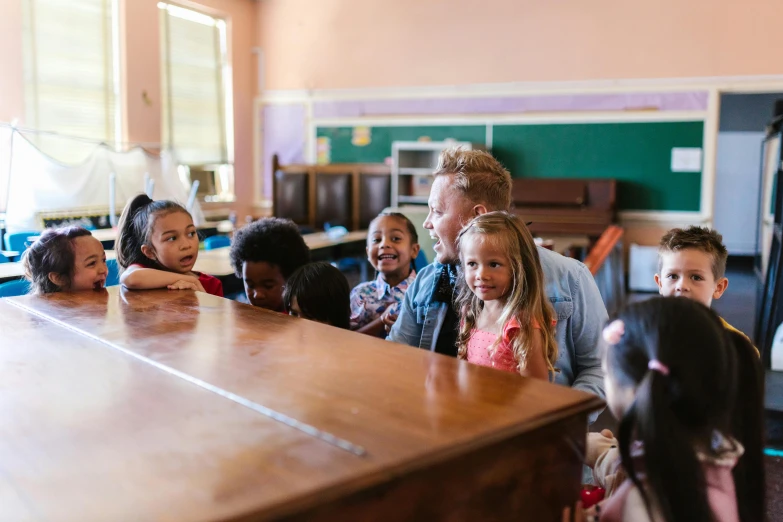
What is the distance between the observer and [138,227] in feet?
7.74

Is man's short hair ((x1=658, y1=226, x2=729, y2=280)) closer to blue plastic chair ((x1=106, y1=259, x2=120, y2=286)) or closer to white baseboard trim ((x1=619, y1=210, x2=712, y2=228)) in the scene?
blue plastic chair ((x1=106, y1=259, x2=120, y2=286))

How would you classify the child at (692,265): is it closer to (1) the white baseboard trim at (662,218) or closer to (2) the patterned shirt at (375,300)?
(2) the patterned shirt at (375,300)

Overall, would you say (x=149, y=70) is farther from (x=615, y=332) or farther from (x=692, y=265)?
(x=615, y=332)

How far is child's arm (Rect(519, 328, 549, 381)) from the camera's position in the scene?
A: 1561mm

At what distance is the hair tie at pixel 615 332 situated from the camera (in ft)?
3.65

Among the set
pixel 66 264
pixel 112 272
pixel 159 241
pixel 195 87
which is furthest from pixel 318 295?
pixel 195 87

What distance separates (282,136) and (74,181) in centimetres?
361

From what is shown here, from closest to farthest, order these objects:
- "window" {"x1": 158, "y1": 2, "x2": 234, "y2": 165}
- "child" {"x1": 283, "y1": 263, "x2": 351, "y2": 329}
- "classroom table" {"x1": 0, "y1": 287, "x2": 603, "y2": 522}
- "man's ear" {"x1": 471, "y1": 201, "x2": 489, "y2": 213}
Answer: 1. "classroom table" {"x1": 0, "y1": 287, "x2": 603, "y2": 522}
2. "man's ear" {"x1": 471, "y1": 201, "x2": 489, "y2": 213}
3. "child" {"x1": 283, "y1": 263, "x2": 351, "y2": 329}
4. "window" {"x1": 158, "y1": 2, "x2": 234, "y2": 165}

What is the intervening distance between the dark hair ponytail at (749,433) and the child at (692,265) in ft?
2.41

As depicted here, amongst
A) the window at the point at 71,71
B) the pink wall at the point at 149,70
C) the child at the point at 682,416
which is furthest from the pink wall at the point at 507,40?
the child at the point at 682,416

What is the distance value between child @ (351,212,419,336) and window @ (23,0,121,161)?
17.6 feet

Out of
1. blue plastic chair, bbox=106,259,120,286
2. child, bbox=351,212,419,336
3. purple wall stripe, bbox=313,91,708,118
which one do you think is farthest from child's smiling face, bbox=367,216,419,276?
purple wall stripe, bbox=313,91,708,118

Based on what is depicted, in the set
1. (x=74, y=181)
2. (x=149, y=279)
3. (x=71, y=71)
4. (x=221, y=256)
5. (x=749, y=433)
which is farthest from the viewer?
(x=71, y=71)

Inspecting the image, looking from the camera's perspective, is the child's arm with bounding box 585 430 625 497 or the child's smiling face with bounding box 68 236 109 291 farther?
the child's smiling face with bounding box 68 236 109 291
